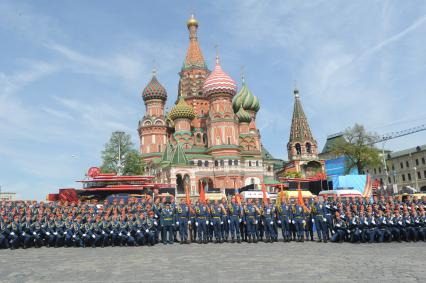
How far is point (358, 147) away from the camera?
2036 inches

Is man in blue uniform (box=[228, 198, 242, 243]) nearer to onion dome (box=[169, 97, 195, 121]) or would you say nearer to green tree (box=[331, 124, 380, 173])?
green tree (box=[331, 124, 380, 173])

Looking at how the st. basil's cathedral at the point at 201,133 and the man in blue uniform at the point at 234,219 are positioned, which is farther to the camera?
the st. basil's cathedral at the point at 201,133

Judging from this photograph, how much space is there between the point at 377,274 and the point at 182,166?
46742mm

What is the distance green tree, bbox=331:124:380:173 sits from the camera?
51.7 m

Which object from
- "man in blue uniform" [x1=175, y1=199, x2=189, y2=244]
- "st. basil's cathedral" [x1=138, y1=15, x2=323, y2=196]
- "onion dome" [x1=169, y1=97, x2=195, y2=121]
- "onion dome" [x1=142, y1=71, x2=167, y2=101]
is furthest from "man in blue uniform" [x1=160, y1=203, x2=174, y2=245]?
"onion dome" [x1=142, y1=71, x2=167, y2=101]

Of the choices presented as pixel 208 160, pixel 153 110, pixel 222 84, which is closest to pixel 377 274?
pixel 208 160

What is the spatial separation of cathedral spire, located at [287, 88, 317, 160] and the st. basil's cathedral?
11.8 metres

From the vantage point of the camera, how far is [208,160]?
59.9 metres

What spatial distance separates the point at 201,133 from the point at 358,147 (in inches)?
1058

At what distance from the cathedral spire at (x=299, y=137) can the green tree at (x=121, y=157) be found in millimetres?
38212

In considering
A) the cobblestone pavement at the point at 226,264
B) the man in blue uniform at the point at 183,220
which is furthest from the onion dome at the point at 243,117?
the cobblestone pavement at the point at 226,264

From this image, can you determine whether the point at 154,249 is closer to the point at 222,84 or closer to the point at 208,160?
the point at 208,160

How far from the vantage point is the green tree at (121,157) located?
54.3m

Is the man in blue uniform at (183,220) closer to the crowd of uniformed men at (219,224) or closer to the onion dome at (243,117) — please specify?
the crowd of uniformed men at (219,224)
